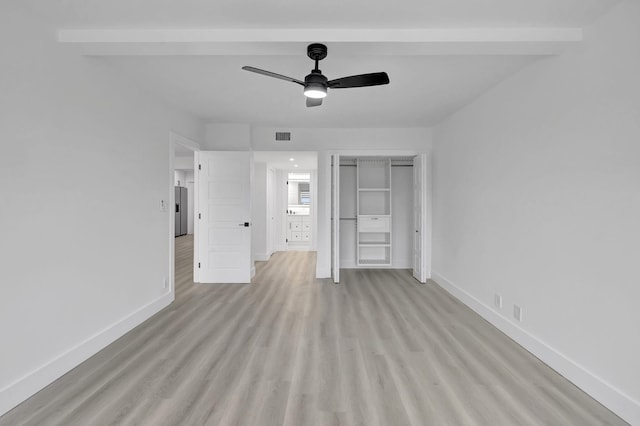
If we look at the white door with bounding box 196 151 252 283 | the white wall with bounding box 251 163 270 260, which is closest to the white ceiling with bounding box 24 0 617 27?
the white door with bounding box 196 151 252 283

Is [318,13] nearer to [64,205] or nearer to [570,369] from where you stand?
[64,205]

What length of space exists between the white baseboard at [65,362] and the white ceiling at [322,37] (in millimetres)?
2363

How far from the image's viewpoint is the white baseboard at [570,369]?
6.15 ft

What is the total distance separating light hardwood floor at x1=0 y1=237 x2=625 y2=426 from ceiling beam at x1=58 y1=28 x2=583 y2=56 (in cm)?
246

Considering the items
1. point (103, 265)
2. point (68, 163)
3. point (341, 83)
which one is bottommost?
point (103, 265)

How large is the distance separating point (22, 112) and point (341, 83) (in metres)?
2.18

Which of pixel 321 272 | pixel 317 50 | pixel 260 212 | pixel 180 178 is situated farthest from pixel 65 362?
pixel 180 178

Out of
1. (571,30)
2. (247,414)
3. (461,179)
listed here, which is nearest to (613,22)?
(571,30)

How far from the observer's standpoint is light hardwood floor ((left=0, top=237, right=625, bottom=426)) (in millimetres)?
1890

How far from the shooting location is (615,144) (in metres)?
2.00

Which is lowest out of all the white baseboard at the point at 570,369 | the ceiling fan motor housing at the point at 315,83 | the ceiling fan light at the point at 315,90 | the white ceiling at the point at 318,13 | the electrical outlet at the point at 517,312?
the white baseboard at the point at 570,369

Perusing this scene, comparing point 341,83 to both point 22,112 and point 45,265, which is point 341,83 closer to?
point 22,112

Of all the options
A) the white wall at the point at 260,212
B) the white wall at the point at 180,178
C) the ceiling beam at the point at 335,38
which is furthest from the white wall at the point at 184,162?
the ceiling beam at the point at 335,38

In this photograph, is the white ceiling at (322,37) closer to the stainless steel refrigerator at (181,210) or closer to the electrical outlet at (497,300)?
the electrical outlet at (497,300)
